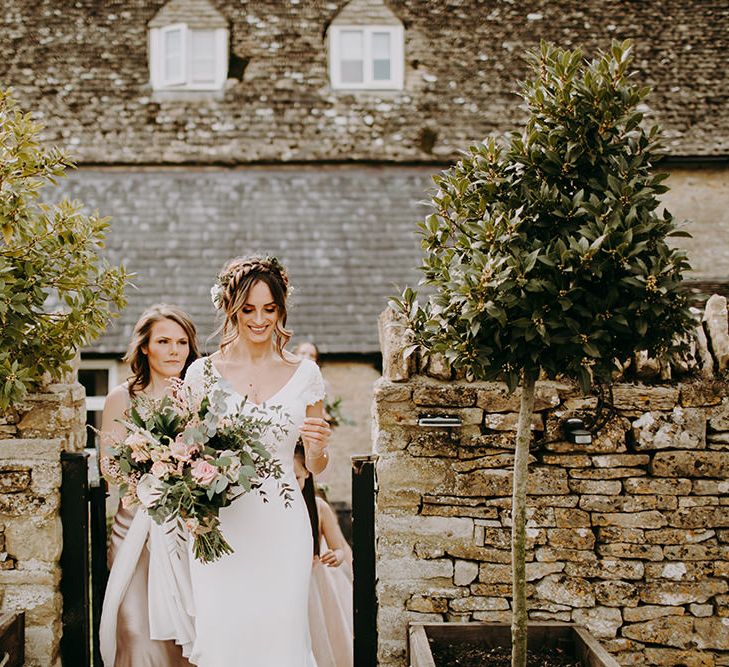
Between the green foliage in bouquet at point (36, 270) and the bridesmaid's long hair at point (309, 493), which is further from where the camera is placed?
the bridesmaid's long hair at point (309, 493)

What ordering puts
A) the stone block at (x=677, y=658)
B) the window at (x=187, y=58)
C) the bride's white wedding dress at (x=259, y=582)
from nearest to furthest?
the bride's white wedding dress at (x=259, y=582), the stone block at (x=677, y=658), the window at (x=187, y=58)

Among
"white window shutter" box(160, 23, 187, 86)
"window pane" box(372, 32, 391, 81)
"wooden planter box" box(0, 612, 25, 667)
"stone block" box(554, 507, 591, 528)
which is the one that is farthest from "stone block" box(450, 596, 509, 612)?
"white window shutter" box(160, 23, 187, 86)

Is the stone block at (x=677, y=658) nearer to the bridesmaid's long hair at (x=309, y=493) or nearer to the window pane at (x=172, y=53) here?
the bridesmaid's long hair at (x=309, y=493)

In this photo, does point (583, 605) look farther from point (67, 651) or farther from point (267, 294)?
point (67, 651)

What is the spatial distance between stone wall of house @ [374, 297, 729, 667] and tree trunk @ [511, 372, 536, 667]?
1.90 ft

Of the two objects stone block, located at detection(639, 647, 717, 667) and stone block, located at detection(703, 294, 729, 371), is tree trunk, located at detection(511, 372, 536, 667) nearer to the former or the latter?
stone block, located at detection(639, 647, 717, 667)

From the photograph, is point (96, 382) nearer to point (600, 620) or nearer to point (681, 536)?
point (600, 620)

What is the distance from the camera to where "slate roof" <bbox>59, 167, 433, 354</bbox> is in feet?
37.4

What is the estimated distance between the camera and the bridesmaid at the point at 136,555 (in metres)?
4.47

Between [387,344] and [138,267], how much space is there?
8.10 meters

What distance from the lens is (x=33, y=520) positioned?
4438mm

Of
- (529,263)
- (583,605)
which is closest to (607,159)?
(529,263)

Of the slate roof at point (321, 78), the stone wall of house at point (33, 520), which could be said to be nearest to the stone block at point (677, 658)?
the stone wall of house at point (33, 520)

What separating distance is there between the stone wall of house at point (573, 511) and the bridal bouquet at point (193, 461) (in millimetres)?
919
